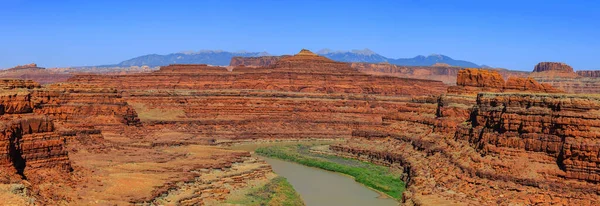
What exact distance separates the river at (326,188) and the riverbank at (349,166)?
20.2 inches

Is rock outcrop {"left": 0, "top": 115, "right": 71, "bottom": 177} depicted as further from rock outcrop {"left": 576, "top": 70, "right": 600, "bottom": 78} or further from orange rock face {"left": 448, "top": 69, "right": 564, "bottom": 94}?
rock outcrop {"left": 576, "top": 70, "right": 600, "bottom": 78}

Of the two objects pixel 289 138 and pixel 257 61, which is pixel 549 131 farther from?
pixel 257 61

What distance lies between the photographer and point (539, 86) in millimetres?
56781

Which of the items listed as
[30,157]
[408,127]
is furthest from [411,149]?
[30,157]

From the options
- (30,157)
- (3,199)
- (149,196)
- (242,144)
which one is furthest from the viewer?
(242,144)

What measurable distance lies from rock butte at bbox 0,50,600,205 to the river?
7.46ft

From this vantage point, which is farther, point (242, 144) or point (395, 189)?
point (242, 144)

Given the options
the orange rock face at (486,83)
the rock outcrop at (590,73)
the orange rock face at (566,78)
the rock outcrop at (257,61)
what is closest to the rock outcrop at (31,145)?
the orange rock face at (486,83)

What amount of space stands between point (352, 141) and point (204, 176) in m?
24.2

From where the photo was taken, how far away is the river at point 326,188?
42178mm

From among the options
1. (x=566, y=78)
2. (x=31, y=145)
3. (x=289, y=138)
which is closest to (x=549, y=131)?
(x=31, y=145)

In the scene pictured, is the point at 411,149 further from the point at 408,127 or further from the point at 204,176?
the point at 204,176

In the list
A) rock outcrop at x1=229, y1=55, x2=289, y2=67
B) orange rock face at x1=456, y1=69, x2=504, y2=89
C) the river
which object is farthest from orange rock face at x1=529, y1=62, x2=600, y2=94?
the river

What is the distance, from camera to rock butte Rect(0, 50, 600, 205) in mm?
31312
